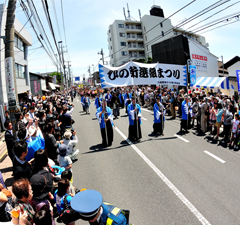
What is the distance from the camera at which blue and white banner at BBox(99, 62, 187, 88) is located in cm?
820

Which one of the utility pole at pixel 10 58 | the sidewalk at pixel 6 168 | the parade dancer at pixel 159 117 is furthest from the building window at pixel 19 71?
the parade dancer at pixel 159 117

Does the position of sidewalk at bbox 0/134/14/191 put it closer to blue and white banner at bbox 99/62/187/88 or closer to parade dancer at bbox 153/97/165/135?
blue and white banner at bbox 99/62/187/88

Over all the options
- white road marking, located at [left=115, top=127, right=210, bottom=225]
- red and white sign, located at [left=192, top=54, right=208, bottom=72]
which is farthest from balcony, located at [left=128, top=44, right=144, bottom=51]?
white road marking, located at [left=115, top=127, right=210, bottom=225]

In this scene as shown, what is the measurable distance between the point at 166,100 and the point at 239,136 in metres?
8.39

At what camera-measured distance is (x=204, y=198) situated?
13.5 ft

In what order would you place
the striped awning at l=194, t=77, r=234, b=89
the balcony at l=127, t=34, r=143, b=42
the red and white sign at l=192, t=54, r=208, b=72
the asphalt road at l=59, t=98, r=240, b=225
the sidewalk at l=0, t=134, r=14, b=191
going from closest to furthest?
the asphalt road at l=59, t=98, r=240, b=225 < the sidewalk at l=0, t=134, r=14, b=191 < the striped awning at l=194, t=77, r=234, b=89 < the red and white sign at l=192, t=54, r=208, b=72 < the balcony at l=127, t=34, r=143, b=42

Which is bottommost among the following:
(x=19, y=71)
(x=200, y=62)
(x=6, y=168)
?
(x=6, y=168)

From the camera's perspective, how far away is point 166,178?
201 inches

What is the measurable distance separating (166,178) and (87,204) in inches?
141

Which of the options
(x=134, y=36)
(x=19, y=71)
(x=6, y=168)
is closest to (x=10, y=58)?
(x=6, y=168)

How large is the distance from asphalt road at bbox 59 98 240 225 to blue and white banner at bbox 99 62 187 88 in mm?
2710

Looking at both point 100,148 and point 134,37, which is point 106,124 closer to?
point 100,148

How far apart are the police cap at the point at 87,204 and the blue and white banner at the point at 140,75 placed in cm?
632

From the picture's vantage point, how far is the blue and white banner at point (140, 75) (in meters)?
8.20
